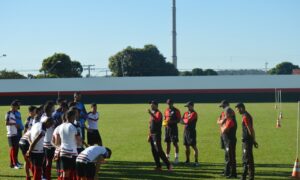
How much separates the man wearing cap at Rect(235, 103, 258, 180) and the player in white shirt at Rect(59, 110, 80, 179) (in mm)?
4212

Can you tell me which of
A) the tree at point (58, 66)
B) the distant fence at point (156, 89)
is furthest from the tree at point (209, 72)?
the distant fence at point (156, 89)

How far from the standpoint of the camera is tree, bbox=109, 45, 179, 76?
10762 cm

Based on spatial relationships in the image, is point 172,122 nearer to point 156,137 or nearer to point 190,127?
point 190,127

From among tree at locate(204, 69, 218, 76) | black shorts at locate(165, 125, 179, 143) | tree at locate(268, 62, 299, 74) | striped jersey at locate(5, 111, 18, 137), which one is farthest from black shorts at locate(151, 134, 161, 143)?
tree at locate(268, 62, 299, 74)

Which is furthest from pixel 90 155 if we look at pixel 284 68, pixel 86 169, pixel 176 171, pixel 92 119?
pixel 284 68

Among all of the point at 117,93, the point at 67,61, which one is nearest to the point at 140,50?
the point at 67,61

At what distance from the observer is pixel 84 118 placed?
16516 mm

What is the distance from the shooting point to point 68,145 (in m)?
11.2

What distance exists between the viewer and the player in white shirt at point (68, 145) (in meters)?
11.1

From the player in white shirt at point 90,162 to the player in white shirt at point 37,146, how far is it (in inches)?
65.6

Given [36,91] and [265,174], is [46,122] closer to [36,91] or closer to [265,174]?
[265,174]

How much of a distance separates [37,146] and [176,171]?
481cm

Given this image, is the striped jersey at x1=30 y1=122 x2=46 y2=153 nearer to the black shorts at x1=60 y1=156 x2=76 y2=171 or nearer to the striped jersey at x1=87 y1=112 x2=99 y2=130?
the black shorts at x1=60 y1=156 x2=76 y2=171

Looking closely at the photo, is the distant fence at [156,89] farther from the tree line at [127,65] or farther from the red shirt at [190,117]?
the red shirt at [190,117]
